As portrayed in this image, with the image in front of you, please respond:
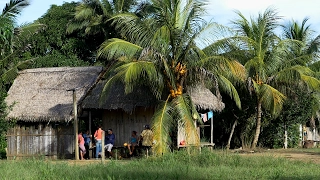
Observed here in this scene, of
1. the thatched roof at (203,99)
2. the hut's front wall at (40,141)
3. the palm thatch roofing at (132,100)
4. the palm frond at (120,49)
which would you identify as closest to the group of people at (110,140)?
the hut's front wall at (40,141)

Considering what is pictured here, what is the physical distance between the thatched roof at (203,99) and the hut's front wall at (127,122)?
5.20 ft

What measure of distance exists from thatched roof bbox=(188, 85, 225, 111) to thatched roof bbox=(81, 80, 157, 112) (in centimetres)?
153

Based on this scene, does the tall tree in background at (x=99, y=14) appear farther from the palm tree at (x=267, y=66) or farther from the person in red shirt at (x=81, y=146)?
the person in red shirt at (x=81, y=146)

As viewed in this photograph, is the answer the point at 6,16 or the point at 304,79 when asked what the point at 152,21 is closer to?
the point at 6,16

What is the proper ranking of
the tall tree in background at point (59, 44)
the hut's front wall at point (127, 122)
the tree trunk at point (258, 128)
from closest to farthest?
the hut's front wall at point (127, 122) < the tree trunk at point (258, 128) < the tall tree in background at point (59, 44)

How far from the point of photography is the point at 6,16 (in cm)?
1967

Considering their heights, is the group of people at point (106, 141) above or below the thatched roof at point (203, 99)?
below

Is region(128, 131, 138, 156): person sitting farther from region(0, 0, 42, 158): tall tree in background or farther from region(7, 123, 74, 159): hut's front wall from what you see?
region(0, 0, 42, 158): tall tree in background

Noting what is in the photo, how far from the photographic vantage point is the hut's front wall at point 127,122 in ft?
65.5

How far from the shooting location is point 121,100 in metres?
19.6

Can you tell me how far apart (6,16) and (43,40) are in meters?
9.16

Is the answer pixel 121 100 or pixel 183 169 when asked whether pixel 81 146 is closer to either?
pixel 121 100

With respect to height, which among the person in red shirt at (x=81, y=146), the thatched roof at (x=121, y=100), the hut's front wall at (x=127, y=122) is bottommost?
the person in red shirt at (x=81, y=146)

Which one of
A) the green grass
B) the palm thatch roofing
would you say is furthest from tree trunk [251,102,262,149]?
the green grass
